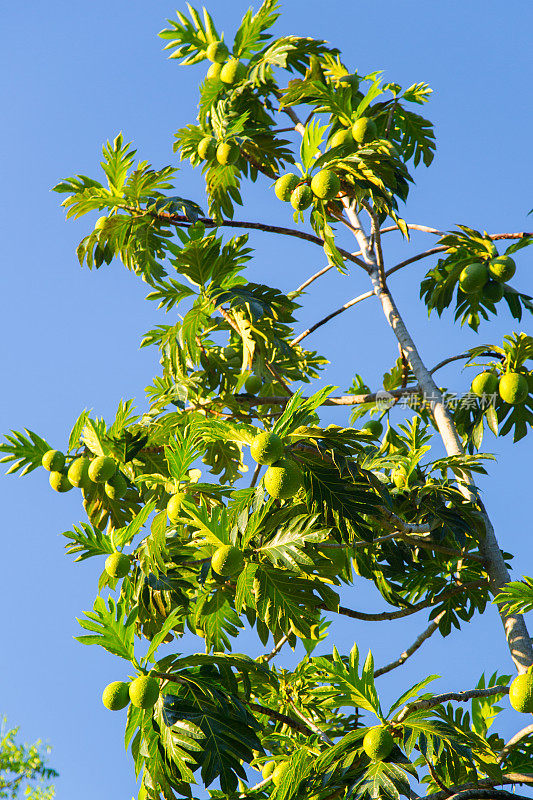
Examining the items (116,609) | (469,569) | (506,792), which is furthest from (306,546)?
(469,569)

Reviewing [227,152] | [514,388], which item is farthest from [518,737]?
[227,152]

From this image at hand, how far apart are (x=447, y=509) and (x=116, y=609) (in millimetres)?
1602

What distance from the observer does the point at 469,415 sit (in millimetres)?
4082

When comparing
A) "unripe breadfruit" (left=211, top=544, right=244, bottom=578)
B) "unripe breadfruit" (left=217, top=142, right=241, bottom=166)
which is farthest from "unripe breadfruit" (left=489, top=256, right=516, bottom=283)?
"unripe breadfruit" (left=211, top=544, right=244, bottom=578)

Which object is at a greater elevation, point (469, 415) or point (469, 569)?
point (469, 415)

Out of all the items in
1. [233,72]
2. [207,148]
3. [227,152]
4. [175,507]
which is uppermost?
[233,72]

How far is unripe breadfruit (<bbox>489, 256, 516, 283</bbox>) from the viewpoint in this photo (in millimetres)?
3867

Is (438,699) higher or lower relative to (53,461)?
lower

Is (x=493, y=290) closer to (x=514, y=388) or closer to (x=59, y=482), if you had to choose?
(x=514, y=388)

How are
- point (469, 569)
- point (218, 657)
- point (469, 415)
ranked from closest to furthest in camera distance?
point (218, 657) < point (469, 569) < point (469, 415)

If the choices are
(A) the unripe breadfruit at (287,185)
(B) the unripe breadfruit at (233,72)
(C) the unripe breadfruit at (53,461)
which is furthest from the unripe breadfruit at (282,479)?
(B) the unripe breadfruit at (233,72)

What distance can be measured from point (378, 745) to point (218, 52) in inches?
160

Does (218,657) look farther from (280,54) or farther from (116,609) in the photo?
(280,54)

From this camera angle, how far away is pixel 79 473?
3334 mm
